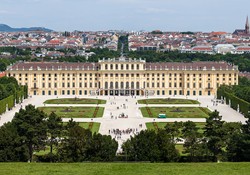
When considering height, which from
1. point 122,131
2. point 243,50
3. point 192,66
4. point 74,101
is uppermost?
point 243,50

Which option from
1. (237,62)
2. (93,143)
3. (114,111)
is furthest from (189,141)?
(237,62)

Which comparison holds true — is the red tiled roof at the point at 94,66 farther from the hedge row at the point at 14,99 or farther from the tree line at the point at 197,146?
the tree line at the point at 197,146

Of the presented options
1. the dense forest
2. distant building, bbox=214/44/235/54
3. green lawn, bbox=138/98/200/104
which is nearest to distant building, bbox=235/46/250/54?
distant building, bbox=214/44/235/54

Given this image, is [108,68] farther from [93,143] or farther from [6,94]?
[93,143]

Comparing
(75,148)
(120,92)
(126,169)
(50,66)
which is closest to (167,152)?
(75,148)

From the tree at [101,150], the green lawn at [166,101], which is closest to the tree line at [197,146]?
the tree at [101,150]

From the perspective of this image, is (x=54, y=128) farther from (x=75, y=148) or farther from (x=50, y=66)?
(x=50, y=66)
